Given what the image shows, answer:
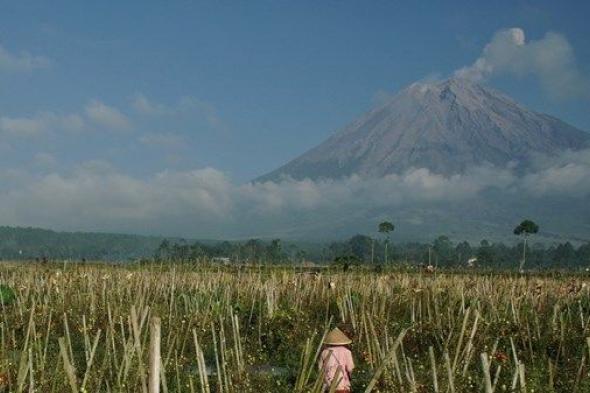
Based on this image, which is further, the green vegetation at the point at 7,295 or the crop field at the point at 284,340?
the green vegetation at the point at 7,295

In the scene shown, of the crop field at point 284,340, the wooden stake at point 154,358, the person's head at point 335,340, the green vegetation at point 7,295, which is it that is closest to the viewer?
the wooden stake at point 154,358

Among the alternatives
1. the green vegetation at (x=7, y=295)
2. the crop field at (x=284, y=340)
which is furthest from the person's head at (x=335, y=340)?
the green vegetation at (x=7, y=295)

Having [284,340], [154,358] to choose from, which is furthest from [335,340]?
[284,340]

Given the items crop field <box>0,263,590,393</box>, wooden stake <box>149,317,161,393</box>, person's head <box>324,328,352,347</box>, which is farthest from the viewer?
crop field <box>0,263,590,393</box>

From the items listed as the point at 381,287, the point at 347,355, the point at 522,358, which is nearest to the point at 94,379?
the point at 347,355

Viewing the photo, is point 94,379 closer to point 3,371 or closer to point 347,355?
point 3,371

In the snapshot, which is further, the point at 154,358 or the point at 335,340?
the point at 335,340

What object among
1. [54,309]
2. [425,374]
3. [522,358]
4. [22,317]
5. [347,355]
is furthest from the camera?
[54,309]

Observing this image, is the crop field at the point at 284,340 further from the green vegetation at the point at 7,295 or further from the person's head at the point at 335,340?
the person's head at the point at 335,340

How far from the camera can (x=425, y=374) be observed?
37.9ft

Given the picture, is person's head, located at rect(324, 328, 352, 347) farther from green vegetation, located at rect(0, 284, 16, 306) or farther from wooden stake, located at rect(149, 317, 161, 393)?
green vegetation, located at rect(0, 284, 16, 306)

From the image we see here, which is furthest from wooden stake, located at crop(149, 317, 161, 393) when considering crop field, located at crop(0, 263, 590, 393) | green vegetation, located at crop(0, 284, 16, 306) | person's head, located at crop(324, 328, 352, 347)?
green vegetation, located at crop(0, 284, 16, 306)

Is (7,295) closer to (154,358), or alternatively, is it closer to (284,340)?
(284,340)

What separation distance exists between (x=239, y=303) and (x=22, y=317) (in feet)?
17.6
